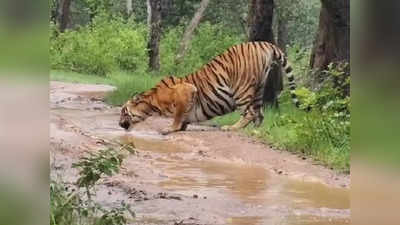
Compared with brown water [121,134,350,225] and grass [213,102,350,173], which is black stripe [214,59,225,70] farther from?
brown water [121,134,350,225]

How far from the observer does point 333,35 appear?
8.37ft

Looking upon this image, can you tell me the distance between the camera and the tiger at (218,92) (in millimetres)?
2666

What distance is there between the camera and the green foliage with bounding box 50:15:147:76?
2.57m

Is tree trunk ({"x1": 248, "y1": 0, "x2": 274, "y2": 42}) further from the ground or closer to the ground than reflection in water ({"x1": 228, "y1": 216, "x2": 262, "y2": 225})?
further from the ground

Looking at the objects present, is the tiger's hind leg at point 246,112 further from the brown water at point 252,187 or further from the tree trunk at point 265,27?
the brown water at point 252,187

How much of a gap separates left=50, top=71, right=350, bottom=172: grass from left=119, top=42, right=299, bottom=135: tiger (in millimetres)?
32

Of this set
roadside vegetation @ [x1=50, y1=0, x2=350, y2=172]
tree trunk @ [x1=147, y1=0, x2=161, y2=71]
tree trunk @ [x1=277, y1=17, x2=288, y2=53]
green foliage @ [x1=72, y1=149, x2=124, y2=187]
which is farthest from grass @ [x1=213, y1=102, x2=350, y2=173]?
green foliage @ [x1=72, y1=149, x2=124, y2=187]

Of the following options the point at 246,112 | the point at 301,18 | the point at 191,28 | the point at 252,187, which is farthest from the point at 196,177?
the point at 301,18

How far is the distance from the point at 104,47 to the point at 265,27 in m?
0.67

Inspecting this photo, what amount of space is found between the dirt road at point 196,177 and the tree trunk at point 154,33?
23 centimetres

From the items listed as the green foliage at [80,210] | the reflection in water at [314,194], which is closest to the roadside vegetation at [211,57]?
the reflection in water at [314,194]
